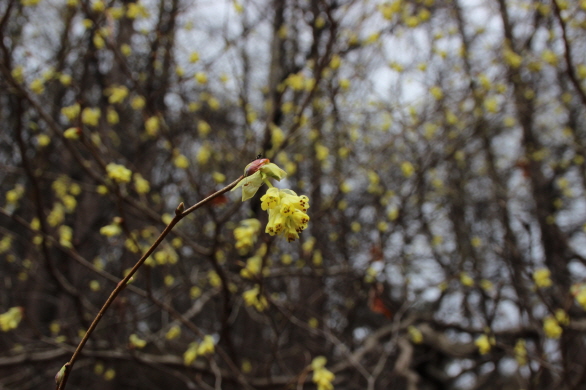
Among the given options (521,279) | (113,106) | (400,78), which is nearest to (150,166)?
(113,106)

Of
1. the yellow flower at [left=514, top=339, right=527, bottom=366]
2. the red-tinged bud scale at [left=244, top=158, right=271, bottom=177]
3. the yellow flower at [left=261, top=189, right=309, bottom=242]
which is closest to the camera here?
the red-tinged bud scale at [left=244, top=158, right=271, bottom=177]

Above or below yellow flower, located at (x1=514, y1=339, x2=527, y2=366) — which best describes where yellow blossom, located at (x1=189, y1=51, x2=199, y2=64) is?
above

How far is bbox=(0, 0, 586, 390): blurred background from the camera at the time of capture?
13.6 ft

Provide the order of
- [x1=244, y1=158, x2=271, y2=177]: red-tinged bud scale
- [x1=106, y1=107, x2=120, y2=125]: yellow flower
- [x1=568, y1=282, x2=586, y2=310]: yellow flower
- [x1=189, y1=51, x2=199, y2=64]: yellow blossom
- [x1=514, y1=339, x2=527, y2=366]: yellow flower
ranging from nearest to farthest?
[x1=244, y1=158, x2=271, y2=177]: red-tinged bud scale, [x1=568, y1=282, x2=586, y2=310]: yellow flower, [x1=514, y1=339, x2=527, y2=366]: yellow flower, [x1=189, y1=51, x2=199, y2=64]: yellow blossom, [x1=106, y1=107, x2=120, y2=125]: yellow flower

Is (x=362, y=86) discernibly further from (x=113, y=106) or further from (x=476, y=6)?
(x=113, y=106)

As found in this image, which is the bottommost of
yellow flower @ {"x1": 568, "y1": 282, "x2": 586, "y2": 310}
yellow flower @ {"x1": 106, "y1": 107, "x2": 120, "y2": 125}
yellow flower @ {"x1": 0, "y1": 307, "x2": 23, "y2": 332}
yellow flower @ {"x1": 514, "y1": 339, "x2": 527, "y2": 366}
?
yellow flower @ {"x1": 514, "y1": 339, "x2": 527, "y2": 366}

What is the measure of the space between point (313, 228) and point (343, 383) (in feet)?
7.52

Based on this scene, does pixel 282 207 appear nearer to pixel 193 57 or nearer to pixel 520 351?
pixel 520 351

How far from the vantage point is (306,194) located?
6934 millimetres

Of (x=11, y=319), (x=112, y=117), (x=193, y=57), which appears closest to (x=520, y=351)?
(x=11, y=319)

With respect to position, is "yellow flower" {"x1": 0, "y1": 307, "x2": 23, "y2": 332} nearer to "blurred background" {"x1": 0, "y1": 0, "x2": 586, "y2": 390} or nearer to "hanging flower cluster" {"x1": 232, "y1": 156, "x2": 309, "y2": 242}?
"blurred background" {"x1": 0, "y1": 0, "x2": 586, "y2": 390}

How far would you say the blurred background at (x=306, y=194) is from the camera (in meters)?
4.14

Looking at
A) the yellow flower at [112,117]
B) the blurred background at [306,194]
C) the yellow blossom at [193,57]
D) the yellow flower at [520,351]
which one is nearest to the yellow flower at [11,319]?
the blurred background at [306,194]

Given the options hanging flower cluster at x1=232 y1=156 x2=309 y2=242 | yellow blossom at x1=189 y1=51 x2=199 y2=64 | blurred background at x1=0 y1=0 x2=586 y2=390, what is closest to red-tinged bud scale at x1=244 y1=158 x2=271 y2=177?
hanging flower cluster at x1=232 y1=156 x2=309 y2=242
